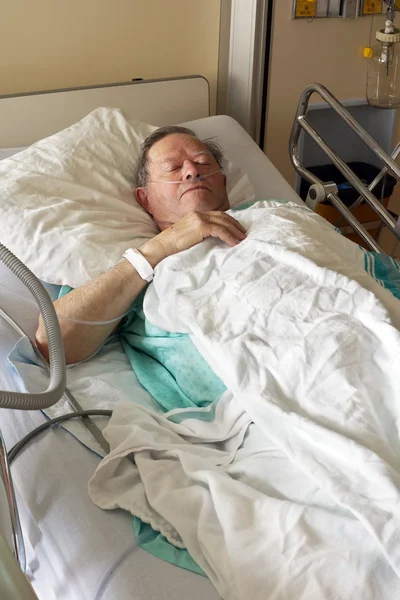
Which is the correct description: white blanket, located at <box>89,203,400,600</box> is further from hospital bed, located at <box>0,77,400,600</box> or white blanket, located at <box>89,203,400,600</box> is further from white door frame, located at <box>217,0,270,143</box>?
white door frame, located at <box>217,0,270,143</box>

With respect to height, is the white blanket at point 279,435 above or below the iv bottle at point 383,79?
below

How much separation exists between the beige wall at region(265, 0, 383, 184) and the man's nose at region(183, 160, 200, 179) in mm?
1072

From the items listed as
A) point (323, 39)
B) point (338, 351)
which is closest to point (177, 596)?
point (338, 351)

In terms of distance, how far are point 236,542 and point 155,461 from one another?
26 centimetres

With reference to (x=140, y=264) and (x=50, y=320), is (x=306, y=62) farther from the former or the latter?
(x=50, y=320)

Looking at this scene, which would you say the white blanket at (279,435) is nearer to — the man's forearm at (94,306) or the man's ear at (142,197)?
the man's forearm at (94,306)

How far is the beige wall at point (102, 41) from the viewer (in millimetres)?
2564

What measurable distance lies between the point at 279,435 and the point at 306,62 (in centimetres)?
214

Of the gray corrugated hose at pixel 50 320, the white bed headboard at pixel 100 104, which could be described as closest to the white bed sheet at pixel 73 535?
the gray corrugated hose at pixel 50 320

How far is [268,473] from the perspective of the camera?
4.38 ft

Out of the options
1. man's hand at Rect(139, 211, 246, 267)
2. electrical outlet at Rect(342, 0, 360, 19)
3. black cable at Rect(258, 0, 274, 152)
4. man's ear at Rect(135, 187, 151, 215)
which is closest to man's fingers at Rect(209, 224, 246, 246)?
man's hand at Rect(139, 211, 246, 267)

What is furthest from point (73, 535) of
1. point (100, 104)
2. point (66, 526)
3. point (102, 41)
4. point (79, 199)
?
point (102, 41)

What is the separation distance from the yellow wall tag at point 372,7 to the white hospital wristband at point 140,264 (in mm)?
1851

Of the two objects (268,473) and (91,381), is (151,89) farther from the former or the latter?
(268,473)
